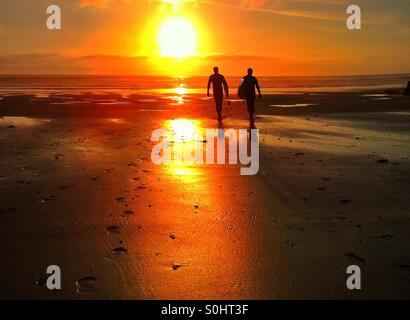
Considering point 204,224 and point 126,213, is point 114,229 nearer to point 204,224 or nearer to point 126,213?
point 126,213

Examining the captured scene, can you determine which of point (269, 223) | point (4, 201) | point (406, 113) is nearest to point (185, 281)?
point (269, 223)

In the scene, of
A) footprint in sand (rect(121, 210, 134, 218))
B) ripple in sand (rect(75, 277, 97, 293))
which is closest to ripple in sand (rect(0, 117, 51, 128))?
footprint in sand (rect(121, 210, 134, 218))

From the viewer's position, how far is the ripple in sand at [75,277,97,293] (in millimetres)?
4426

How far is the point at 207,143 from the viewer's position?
13.5m

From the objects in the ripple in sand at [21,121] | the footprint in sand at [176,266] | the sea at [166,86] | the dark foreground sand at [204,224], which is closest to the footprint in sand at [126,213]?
the dark foreground sand at [204,224]

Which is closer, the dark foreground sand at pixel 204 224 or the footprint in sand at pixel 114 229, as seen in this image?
the dark foreground sand at pixel 204 224

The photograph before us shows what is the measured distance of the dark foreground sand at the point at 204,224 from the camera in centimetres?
457

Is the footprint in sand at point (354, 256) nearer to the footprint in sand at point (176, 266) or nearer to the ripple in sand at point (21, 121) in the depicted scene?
the footprint in sand at point (176, 266)

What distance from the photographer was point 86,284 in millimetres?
4547

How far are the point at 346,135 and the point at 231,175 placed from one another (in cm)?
709

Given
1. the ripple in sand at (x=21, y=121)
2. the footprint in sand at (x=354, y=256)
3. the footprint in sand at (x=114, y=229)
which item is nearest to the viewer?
the footprint in sand at (x=354, y=256)

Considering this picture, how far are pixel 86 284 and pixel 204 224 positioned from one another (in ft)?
6.97

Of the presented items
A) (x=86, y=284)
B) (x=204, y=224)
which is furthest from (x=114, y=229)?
(x=86, y=284)
